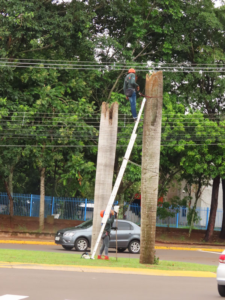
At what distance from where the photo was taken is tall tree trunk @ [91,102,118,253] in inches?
672

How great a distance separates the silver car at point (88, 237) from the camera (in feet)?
71.9

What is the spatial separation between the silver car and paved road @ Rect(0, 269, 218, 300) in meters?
10.2

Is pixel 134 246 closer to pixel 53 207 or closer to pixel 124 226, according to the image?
pixel 124 226

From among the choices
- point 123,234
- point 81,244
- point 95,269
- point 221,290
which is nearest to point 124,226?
point 123,234

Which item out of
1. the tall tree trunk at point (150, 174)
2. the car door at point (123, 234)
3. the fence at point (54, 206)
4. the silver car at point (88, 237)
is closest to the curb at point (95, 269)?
the tall tree trunk at point (150, 174)

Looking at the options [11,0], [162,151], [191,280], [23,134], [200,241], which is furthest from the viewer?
[200,241]

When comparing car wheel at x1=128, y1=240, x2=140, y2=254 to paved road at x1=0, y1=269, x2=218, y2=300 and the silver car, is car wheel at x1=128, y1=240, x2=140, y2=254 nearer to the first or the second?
the silver car

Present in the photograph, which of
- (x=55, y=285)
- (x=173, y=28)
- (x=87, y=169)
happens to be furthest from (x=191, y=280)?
(x=173, y=28)

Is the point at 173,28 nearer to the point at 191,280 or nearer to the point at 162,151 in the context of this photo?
the point at 162,151

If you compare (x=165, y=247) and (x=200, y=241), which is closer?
(x=165, y=247)

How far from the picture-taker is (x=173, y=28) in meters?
30.4

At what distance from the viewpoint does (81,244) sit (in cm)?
2191

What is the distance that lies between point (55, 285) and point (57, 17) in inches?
797

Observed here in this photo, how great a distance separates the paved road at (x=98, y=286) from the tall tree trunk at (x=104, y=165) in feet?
18.1
